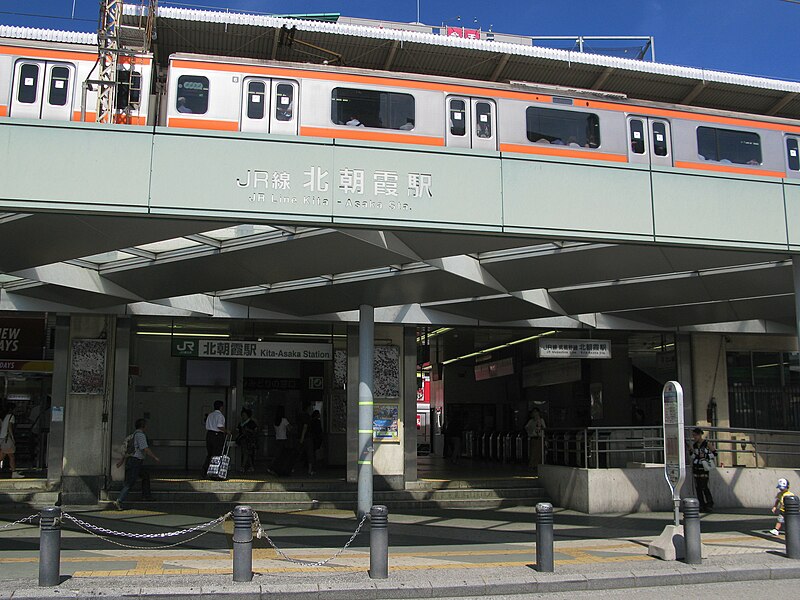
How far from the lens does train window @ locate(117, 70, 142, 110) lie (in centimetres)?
1573

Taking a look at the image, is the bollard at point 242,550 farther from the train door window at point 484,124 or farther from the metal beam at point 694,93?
the metal beam at point 694,93

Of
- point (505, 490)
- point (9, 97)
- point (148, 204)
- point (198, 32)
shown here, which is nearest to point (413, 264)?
point (148, 204)

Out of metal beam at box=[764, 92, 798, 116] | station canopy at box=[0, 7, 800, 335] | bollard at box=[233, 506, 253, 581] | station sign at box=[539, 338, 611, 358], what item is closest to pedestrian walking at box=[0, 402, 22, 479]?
station canopy at box=[0, 7, 800, 335]

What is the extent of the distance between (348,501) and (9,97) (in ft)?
33.6

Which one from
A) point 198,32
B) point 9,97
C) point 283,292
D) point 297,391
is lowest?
point 297,391

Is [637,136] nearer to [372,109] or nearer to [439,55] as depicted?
[372,109]

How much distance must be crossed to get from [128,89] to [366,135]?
4.93 meters

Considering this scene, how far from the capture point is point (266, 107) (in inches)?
587

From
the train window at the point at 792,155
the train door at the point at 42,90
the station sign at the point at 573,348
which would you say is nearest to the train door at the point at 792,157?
the train window at the point at 792,155

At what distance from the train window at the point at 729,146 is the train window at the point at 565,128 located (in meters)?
2.53

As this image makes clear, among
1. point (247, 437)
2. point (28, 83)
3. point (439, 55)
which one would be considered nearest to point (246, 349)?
point (247, 437)

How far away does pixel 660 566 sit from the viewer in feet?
32.9

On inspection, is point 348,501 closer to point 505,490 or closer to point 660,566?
point 505,490

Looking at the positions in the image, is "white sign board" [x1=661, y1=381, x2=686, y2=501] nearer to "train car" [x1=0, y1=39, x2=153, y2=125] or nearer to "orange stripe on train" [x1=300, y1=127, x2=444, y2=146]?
"orange stripe on train" [x1=300, y1=127, x2=444, y2=146]
